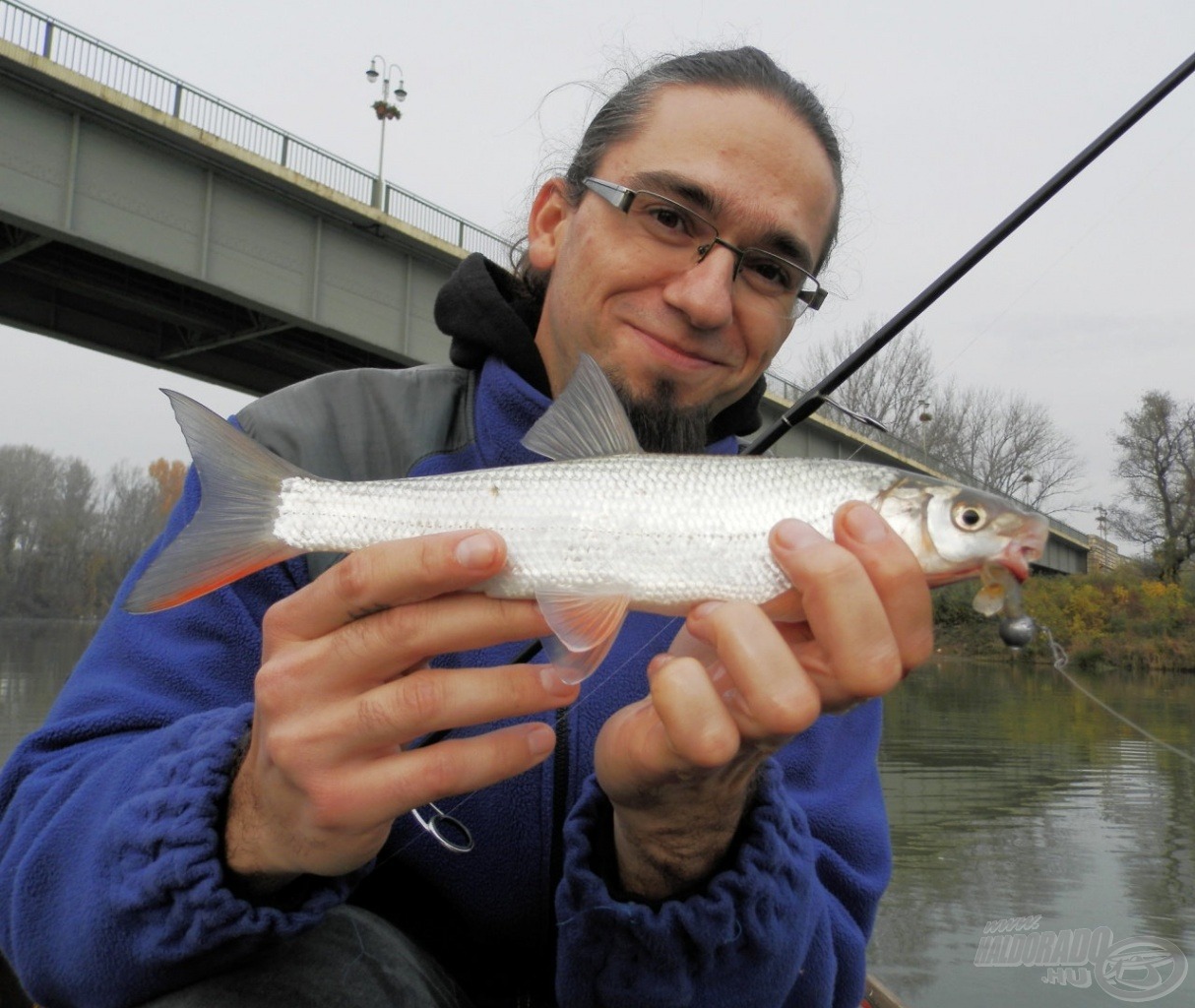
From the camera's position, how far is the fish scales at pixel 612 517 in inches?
85.0

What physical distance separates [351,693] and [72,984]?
41.2 inches

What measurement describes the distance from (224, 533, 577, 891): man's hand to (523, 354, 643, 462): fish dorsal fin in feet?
1.99

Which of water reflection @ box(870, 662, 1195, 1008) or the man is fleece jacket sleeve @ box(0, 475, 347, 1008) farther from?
water reflection @ box(870, 662, 1195, 1008)

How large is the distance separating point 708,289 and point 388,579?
69.0 inches

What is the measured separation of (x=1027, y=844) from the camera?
9336mm

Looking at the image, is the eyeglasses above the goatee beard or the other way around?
above

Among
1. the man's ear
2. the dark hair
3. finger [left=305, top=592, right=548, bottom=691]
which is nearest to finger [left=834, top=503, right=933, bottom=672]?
finger [left=305, top=592, right=548, bottom=691]

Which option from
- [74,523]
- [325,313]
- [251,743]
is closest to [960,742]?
[325,313]

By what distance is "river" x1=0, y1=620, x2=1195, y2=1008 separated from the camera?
6.43 meters

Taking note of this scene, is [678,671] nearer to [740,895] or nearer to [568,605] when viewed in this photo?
[568,605]

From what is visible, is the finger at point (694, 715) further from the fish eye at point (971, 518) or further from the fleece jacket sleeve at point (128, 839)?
the fleece jacket sleeve at point (128, 839)

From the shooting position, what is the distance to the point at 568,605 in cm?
205

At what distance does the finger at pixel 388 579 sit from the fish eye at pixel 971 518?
3.60ft

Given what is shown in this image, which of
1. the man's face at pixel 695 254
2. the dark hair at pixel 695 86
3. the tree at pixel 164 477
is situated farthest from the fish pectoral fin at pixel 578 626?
the tree at pixel 164 477
